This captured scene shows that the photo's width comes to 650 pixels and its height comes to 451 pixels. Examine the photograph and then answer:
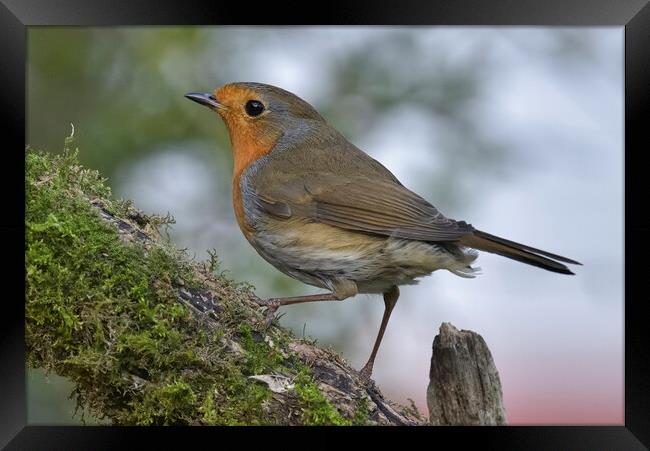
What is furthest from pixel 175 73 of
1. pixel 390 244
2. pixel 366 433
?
pixel 366 433

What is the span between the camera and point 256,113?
4.41 metres

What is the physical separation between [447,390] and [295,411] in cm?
82

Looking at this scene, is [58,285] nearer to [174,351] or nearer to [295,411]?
[174,351]

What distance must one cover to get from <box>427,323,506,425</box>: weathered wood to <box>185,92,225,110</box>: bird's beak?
1902mm

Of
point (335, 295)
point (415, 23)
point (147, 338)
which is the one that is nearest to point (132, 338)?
point (147, 338)

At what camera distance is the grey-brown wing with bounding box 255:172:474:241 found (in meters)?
3.74

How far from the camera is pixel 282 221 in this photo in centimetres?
396

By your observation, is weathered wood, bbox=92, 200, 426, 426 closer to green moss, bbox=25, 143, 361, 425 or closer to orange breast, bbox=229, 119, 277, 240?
green moss, bbox=25, 143, 361, 425

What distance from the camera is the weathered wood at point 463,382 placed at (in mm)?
3463

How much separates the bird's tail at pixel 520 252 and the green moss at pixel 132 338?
112 cm

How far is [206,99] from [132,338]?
1.79m

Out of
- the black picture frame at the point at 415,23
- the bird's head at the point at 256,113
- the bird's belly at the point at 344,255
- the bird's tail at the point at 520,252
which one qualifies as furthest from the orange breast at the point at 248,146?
the bird's tail at the point at 520,252

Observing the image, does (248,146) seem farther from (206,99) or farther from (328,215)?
(328,215)

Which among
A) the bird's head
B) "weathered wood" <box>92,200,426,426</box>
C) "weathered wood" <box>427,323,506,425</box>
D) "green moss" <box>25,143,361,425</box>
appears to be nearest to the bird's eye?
the bird's head
